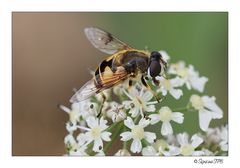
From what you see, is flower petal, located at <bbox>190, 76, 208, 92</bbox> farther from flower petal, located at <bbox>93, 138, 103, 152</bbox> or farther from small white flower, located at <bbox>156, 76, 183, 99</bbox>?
flower petal, located at <bbox>93, 138, 103, 152</bbox>

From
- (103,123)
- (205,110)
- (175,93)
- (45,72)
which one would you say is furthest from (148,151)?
(45,72)

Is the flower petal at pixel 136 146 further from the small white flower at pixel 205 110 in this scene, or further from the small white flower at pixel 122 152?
the small white flower at pixel 205 110

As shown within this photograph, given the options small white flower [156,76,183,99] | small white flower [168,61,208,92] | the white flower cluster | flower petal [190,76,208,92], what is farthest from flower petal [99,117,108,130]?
flower petal [190,76,208,92]

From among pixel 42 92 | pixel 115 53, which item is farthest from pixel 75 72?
pixel 115 53
